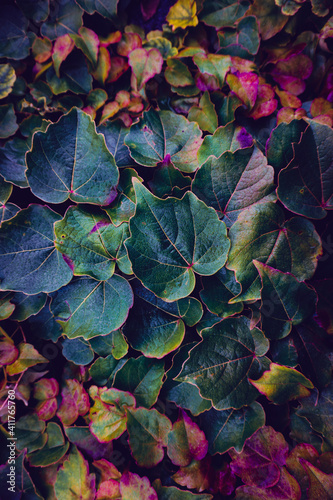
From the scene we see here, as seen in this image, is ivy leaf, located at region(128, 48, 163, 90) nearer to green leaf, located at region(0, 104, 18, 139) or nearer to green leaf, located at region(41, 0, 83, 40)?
green leaf, located at region(41, 0, 83, 40)

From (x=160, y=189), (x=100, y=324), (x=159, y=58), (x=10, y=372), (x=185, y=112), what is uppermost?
(x=159, y=58)

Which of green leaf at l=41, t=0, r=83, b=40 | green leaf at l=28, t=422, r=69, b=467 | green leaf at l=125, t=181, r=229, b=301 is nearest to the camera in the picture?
green leaf at l=125, t=181, r=229, b=301

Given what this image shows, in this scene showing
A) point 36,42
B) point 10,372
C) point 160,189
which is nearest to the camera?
point 160,189

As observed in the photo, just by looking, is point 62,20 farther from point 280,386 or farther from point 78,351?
point 280,386

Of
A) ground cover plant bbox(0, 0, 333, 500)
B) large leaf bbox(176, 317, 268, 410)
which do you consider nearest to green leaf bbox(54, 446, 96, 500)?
ground cover plant bbox(0, 0, 333, 500)

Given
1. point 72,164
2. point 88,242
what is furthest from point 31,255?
point 72,164

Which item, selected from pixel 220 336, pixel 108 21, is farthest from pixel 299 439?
pixel 108 21

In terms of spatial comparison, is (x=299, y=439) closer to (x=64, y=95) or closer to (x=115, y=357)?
(x=115, y=357)
